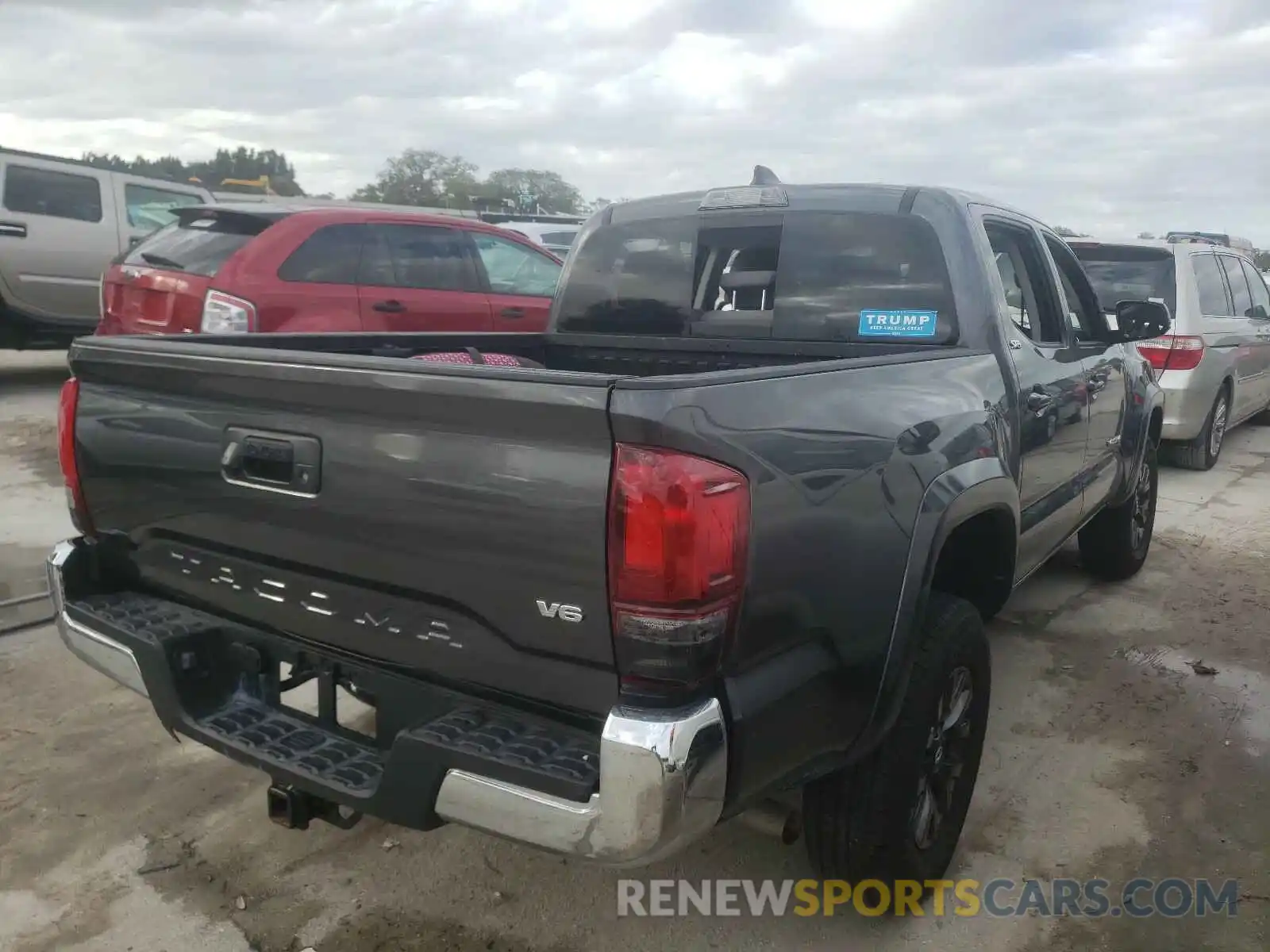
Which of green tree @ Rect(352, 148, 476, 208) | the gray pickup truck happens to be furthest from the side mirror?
green tree @ Rect(352, 148, 476, 208)

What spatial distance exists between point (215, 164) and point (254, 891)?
50430 mm

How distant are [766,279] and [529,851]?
76.8 inches

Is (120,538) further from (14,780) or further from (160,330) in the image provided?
(160,330)

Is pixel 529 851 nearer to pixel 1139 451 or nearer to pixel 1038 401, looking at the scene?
pixel 1038 401

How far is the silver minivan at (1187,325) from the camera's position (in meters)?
7.48

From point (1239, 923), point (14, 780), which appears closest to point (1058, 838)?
point (1239, 923)

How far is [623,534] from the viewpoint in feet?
5.93

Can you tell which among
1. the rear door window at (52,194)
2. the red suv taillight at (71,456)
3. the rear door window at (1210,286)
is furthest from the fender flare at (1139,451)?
the rear door window at (52,194)

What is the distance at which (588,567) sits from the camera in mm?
1846

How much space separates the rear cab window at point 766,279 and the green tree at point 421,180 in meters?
36.9

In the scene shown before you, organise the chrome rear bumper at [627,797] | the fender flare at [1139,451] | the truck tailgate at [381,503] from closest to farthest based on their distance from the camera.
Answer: the chrome rear bumper at [627,797] < the truck tailgate at [381,503] < the fender flare at [1139,451]

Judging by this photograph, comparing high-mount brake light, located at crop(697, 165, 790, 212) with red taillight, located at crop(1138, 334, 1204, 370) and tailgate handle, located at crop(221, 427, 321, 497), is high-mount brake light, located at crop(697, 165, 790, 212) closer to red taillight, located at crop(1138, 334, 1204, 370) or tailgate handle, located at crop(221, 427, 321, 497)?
tailgate handle, located at crop(221, 427, 321, 497)

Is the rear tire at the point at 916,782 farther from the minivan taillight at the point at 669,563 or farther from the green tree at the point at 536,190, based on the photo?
the green tree at the point at 536,190

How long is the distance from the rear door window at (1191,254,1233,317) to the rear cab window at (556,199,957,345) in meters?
5.40
